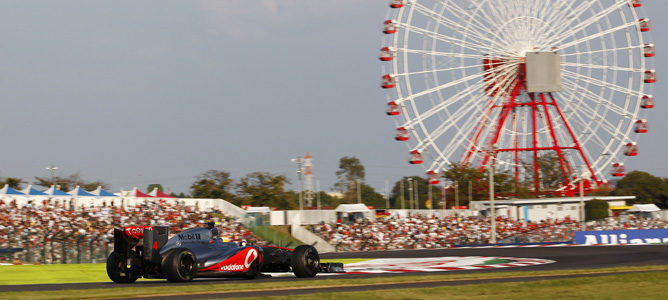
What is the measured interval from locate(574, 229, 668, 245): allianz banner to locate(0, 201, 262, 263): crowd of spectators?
19320mm

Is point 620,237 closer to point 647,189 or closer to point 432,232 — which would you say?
point 432,232

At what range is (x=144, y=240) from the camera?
A: 1644 centimetres

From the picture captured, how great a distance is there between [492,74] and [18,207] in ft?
129

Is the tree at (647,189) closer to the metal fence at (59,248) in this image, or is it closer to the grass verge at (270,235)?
the grass verge at (270,235)

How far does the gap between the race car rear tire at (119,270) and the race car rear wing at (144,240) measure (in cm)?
18

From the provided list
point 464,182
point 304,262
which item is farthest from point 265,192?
point 304,262

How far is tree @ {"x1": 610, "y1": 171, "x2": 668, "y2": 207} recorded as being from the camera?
12531 centimetres

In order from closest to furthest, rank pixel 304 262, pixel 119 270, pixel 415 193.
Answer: pixel 119 270 → pixel 304 262 → pixel 415 193

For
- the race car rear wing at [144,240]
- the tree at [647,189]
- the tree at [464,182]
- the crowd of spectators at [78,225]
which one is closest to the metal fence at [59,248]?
the crowd of spectators at [78,225]

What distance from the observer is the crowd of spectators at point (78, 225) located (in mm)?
29609

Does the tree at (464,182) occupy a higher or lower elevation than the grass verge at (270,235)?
higher

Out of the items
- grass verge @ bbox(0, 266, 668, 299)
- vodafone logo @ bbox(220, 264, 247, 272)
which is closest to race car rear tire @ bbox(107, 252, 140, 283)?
grass verge @ bbox(0, 266, 668, 299)

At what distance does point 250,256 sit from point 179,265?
1964mm

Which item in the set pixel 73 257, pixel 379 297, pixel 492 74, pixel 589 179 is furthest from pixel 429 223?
pixel 379 297
